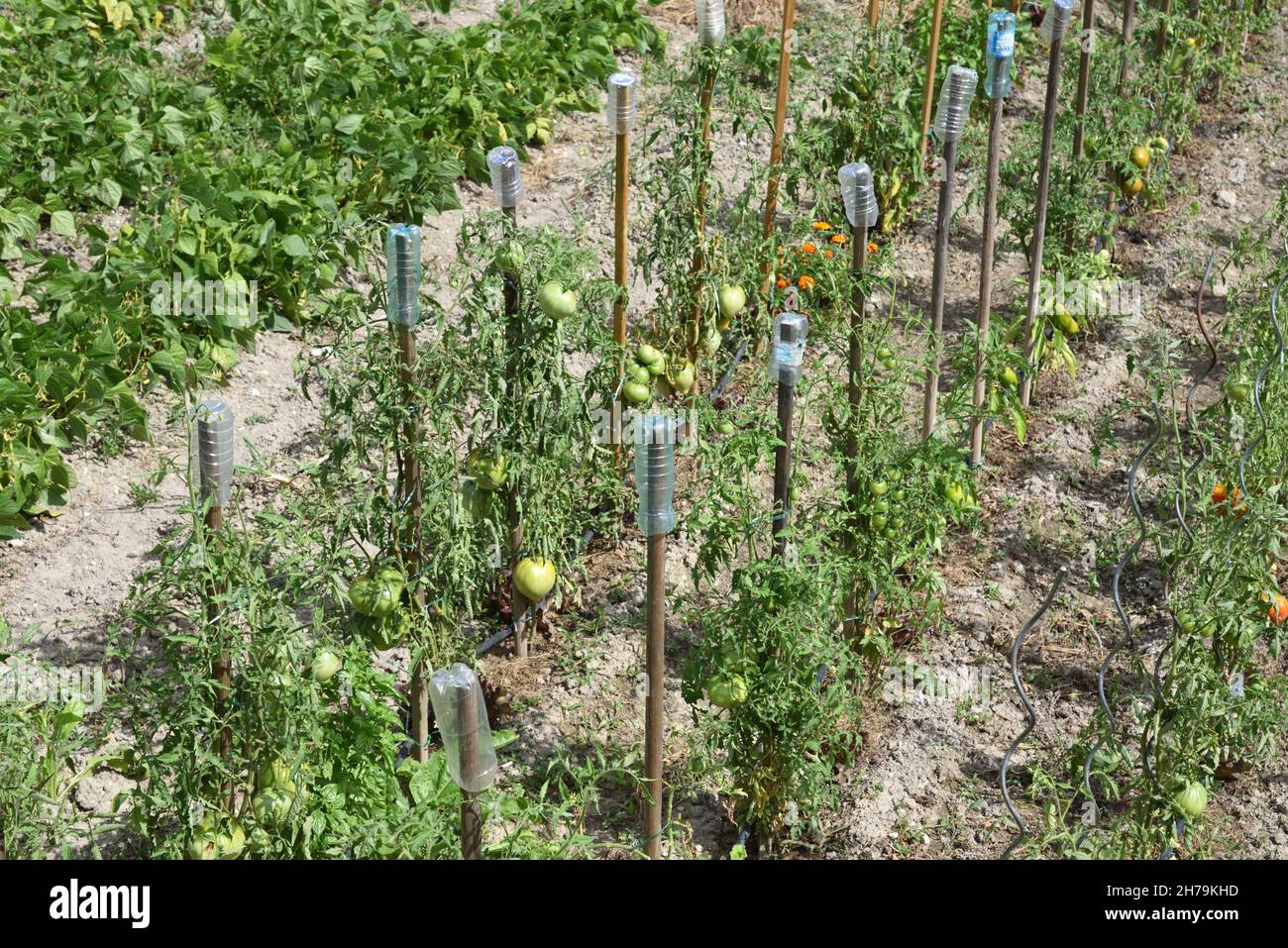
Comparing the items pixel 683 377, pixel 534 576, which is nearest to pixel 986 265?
pixel 683 377

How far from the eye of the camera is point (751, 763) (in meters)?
3.80

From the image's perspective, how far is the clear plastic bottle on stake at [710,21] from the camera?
4.85 meters

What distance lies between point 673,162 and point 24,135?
2.37 metres

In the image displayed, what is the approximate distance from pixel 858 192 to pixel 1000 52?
3.46 feet

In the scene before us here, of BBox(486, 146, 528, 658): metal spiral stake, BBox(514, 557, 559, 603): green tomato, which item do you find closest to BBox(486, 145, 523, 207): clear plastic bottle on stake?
BBox(486, 146, 528, 658): metal spiral stake

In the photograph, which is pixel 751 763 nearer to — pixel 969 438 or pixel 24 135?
pixel 969 438

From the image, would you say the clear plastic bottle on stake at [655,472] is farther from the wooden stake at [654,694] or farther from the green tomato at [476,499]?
the green tomato at [476,499]

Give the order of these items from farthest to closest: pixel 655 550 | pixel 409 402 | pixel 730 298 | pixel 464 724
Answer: pixel 730 298 → pixel 409 402 → pixel 655 550 → pixel 464 724

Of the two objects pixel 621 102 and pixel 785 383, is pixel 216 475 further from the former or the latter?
pixel 621 102

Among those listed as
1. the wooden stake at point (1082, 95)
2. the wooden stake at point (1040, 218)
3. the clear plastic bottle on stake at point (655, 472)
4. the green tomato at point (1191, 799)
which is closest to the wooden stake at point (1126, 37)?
the wooden stake at point (1082, 95)

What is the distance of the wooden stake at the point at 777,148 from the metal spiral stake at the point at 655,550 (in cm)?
189

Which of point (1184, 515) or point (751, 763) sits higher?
point (1184, 515)

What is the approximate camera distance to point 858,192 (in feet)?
13.3
